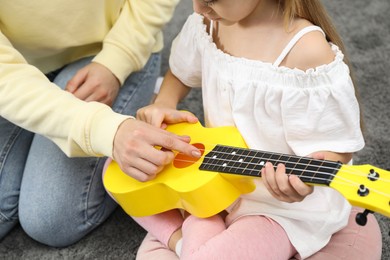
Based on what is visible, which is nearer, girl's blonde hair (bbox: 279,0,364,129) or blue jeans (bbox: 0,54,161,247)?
girl's blonde hair (bbox: 279,0,364,129)

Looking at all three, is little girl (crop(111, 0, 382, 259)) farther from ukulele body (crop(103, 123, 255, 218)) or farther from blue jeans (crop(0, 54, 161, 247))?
blue jeans (crop(0, 54, 161, 247))

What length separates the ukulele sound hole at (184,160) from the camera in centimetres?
96

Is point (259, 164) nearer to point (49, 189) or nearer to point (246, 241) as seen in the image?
point (246, 241)

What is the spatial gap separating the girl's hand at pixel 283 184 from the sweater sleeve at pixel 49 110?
291 mm

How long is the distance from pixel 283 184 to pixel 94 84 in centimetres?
52

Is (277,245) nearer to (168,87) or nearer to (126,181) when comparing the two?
(126,181)

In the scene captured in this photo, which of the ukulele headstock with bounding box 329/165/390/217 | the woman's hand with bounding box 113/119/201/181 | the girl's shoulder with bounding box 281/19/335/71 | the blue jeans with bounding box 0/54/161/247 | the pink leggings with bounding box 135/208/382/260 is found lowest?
the blue jeans with bounding box 0/54/161/247

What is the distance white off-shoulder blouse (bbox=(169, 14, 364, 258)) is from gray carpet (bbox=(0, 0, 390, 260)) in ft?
0.81

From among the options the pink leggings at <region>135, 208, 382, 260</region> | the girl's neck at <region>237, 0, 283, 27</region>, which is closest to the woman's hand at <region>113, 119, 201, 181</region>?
the pink leggings at <region>135, 208, 382, 260</region>

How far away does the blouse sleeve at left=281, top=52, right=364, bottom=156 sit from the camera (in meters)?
0.86

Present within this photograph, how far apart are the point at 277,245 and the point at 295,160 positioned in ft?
0.57

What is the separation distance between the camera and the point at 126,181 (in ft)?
3.30

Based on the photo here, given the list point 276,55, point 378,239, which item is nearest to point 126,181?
point 276,55

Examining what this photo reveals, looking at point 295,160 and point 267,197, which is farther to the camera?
point 267,197
